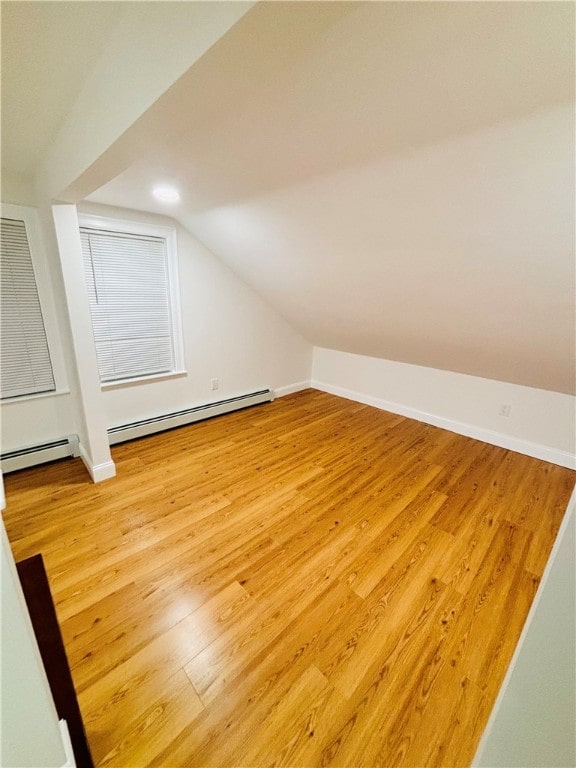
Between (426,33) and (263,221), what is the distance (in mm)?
1422

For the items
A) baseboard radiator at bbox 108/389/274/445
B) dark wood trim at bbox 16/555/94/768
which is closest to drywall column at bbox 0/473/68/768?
dark wood trim at bbox 16/555/94/768

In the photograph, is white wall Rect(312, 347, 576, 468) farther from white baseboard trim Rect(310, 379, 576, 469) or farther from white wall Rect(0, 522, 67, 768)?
white wall Rect(0, 522, 67, 768)

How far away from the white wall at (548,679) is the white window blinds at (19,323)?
301 centimetres

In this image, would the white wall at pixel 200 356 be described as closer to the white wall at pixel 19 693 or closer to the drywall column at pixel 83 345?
the drywall column at pixel 83 345

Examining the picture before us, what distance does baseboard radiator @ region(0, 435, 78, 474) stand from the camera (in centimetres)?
222

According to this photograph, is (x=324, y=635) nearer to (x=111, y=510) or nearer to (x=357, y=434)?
(x=111, y=510)

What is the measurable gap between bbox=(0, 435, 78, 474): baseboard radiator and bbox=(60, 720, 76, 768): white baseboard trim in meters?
2.05

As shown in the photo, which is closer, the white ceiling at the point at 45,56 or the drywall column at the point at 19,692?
the drywall column at the point at 19,692

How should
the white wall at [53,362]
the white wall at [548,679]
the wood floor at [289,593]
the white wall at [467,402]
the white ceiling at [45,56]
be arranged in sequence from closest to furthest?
the white wall at [548,679]
the white ceiling at [45,56]
the wood floor at [289,593]
the white wall at [53,362]
the white wall at [467,402]

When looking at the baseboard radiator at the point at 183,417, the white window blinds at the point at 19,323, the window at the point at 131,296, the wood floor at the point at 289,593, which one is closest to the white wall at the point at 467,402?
the wood floor at the point at 289,593

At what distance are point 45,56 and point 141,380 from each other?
218 cm

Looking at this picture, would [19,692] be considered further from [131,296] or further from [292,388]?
[292,388]

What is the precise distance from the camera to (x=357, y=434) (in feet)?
10.0

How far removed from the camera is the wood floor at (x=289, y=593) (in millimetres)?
1005
